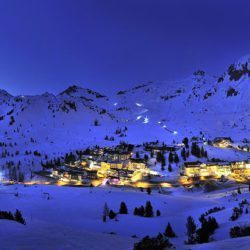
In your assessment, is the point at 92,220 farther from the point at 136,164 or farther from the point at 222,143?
the point at 222,143

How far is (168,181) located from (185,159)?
17.2 metres

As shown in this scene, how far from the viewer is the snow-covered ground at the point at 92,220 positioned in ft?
70.8

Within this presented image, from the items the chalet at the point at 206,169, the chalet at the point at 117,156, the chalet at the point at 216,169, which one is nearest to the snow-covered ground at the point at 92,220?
the chalet at the point at 206,169

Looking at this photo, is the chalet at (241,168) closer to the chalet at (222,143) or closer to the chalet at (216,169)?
the chalet at (216,169)

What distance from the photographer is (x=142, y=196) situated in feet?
214

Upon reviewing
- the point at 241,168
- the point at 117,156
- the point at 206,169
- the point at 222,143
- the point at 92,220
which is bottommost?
the point at 92,220

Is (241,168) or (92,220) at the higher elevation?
(241,168)

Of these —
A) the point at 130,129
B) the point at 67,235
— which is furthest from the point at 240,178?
the point at 130,129

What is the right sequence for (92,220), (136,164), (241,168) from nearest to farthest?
(92,220), (241,168), (136,164)

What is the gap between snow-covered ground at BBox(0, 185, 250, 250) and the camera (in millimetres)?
21578

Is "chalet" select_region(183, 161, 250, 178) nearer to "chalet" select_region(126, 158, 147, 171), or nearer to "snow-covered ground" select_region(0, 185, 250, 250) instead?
"chalet" select_region(126, 158, 147, 171)

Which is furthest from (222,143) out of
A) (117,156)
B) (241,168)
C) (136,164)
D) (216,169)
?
(136,164)

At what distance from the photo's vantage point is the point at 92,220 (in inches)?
1806

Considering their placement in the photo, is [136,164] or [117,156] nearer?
[136,164]
